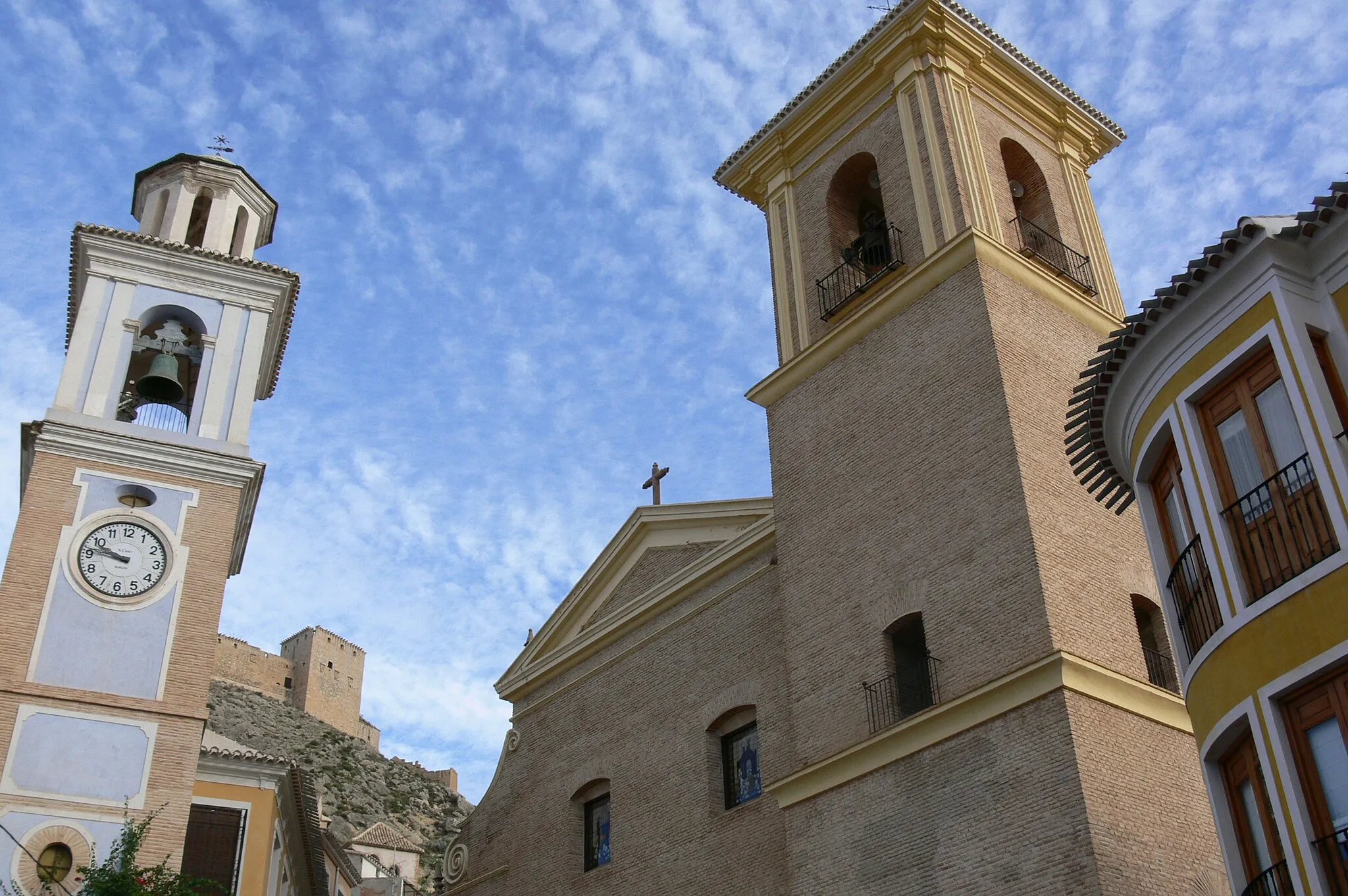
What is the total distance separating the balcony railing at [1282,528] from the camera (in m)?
9.83

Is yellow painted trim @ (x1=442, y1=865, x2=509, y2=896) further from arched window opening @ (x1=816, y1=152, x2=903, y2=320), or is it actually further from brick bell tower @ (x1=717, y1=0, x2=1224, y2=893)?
arched window opening @ (x1=816, y1=152, x2=903, y2=320)

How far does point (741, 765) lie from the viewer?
18734 mm

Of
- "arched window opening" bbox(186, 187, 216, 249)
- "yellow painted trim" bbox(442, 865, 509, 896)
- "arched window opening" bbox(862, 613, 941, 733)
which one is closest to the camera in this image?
"arched window opening" bbox(862, 613, 941, 733)

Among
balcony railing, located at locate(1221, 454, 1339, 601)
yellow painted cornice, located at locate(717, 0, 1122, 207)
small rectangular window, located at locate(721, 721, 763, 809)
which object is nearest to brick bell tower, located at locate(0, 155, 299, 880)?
small rectangular window, located at locate(721, 721, 763, 809)

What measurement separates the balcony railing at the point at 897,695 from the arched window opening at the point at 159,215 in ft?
45.9

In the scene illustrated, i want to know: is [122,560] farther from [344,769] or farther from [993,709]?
[344,769]

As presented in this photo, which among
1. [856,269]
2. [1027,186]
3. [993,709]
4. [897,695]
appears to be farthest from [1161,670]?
[1027,186]

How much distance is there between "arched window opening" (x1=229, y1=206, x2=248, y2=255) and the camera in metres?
23.1

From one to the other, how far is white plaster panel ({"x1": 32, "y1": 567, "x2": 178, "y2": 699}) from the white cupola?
21.0ft

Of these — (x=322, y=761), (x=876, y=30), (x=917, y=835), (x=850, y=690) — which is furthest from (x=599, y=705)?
(x=322, y=761)

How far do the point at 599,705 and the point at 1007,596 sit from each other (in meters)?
8.39

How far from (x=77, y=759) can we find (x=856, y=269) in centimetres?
1203

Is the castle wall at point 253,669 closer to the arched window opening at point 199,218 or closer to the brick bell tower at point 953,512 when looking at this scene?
the arched window opening at point 199,218

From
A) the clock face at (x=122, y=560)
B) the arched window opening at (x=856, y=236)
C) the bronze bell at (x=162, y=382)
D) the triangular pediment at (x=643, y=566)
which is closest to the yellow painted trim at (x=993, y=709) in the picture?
the triangular pediment at (x=643, y=566)
